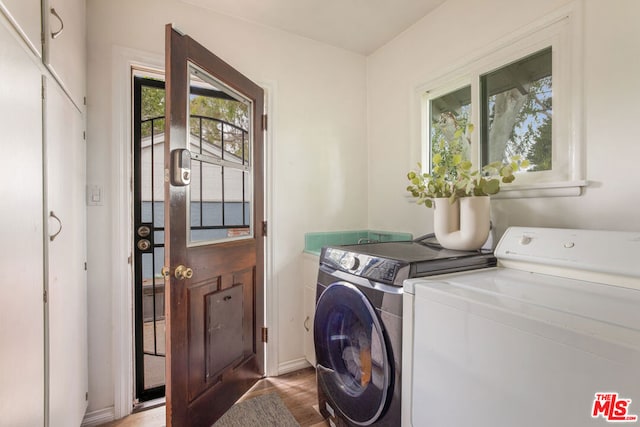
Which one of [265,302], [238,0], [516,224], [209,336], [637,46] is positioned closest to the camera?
[637,46]

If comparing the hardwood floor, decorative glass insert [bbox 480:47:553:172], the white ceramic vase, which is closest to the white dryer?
the white ceramic vase

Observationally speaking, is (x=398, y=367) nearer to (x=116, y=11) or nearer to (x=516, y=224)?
(x=516, y=224)

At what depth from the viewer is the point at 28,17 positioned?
0.90 m

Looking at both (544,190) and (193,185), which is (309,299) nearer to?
(193,185)

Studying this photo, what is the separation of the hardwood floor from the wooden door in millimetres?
114

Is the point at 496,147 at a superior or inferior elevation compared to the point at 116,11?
inferior

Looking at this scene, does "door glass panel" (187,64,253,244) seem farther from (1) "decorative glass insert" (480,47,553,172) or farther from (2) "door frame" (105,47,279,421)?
(1) "decorative glass insert" (480,47,553,172)

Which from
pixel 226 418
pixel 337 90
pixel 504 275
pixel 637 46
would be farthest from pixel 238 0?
pixel 226 418

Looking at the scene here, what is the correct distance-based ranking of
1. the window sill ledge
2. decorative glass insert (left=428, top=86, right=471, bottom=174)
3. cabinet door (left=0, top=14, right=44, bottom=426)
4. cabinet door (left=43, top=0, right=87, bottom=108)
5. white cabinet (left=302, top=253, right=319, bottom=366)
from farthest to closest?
white cabinet (left=302, top=253, right=319, bottom=366) → decorative glass insert (left=428, top=86, right=471, bottom=174) → the window sill ledge → cabinet door (left=43, top=0, right=87, bottom=108) → cabinet door (left=0, top=14, right=44, bottom=426)

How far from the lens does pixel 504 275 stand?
115cm

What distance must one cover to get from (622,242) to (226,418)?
2.05m

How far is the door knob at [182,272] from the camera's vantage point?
1408mm

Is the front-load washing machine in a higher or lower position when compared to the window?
lower

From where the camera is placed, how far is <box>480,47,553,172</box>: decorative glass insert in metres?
1.45
